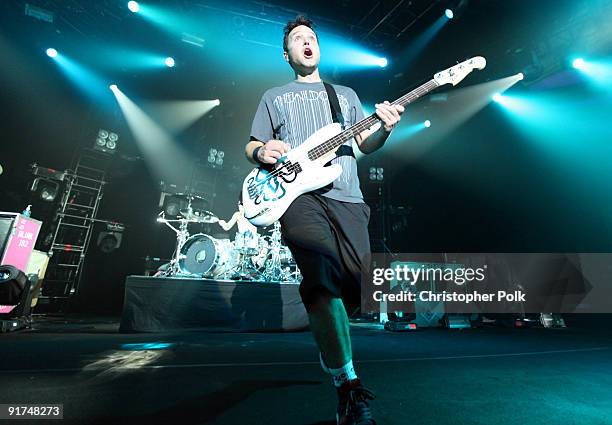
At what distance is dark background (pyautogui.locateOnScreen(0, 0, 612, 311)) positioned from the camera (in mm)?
6562

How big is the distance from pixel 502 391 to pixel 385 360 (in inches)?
40.3

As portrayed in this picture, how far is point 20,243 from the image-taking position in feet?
16.0

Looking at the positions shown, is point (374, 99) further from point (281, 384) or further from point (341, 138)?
point (281, 384)

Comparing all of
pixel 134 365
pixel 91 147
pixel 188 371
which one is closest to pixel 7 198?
pixel 91 147

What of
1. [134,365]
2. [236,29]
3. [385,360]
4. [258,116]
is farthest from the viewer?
[236,29]

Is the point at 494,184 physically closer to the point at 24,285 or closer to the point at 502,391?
the point at 502,391

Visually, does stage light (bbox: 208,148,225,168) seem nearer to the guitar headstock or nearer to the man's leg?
the guitar headstock

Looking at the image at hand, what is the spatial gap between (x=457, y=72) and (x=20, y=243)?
699 centimetres

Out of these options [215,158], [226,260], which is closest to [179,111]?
[215,158]

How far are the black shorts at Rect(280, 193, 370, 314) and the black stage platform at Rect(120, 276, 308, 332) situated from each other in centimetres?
375

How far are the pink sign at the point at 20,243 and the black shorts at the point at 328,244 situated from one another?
576 cm

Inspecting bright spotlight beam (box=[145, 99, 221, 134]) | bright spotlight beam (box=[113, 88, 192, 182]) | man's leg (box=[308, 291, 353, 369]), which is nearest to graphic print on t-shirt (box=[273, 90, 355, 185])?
man's leg (box=[308, 291, 353, 369])

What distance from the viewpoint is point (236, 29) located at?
7730 mm

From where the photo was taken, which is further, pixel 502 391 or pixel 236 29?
pixel 236 29
